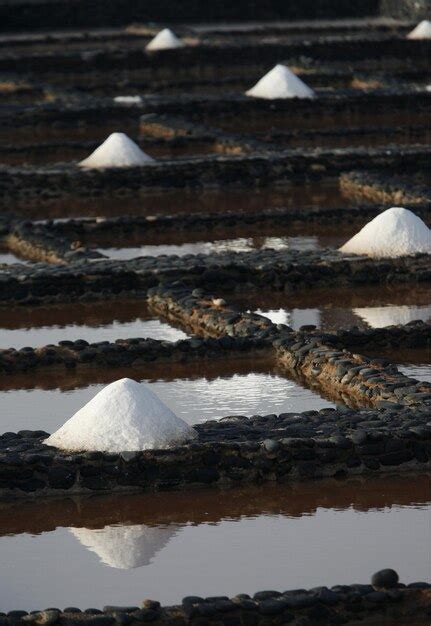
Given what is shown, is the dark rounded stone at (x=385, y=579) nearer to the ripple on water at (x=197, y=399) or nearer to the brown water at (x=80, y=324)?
the ripple on water at (x=197, y=399)

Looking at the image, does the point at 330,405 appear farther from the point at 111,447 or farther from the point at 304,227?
the point at 304,227

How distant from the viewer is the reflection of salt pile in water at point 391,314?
27.5ft

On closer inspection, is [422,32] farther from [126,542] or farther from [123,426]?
[126,542]

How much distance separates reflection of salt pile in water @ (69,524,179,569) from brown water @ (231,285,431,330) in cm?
279

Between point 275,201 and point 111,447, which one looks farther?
point 275,201

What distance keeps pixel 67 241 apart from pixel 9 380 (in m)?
2.85

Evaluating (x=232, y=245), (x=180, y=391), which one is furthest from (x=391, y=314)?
(x=232, y=245)

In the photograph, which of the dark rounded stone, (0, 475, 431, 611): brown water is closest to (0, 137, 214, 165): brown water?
(0, 475, 431, 611): brown water

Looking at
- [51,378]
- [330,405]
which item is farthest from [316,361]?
[51,378]

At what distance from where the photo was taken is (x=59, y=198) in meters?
12.4

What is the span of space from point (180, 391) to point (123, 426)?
1302 millimetres

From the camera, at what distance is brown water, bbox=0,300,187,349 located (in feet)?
27.2

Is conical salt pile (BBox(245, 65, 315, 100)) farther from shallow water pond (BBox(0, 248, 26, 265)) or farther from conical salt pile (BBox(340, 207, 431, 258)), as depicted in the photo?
conical salt pile (BBox(340, 207, 431, 258))

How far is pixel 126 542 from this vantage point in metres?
5.48
